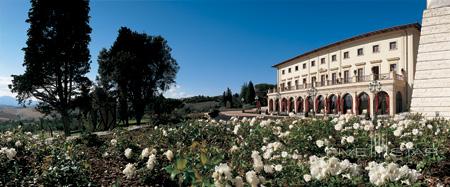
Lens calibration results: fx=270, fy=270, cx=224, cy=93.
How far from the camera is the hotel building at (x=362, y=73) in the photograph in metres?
24.9

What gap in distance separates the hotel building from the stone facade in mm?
16363

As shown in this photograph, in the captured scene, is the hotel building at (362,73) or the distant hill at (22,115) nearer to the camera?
the hotel building at (362,73)

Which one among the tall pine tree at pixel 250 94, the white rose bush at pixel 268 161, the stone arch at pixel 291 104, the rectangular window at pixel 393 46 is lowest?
the white rose bush at pixel 268 161

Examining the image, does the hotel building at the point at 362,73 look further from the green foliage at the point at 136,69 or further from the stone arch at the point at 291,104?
the green foliage at the point at 136,69

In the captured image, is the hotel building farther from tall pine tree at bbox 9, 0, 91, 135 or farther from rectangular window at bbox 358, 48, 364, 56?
tall pine tree at bbox 9, 0, 91, 135

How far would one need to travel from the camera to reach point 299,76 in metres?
41.1

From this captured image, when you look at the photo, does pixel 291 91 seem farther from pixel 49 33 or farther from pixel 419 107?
pixel 419 107

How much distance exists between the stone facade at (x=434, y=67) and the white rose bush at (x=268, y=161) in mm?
661

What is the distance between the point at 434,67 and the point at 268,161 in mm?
5645

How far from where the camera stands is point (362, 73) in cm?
2997

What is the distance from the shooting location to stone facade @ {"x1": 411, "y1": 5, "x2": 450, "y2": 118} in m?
6.34

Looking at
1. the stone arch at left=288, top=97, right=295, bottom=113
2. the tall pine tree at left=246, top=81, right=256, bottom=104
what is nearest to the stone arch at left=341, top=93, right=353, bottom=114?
the stone arch at left=288, top=97, right=295, bottom=113

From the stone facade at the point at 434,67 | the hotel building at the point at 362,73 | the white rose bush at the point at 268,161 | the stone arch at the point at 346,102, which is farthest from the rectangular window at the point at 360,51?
the white rose bush at the point at 268,161

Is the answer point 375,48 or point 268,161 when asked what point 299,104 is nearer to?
point 375,48
